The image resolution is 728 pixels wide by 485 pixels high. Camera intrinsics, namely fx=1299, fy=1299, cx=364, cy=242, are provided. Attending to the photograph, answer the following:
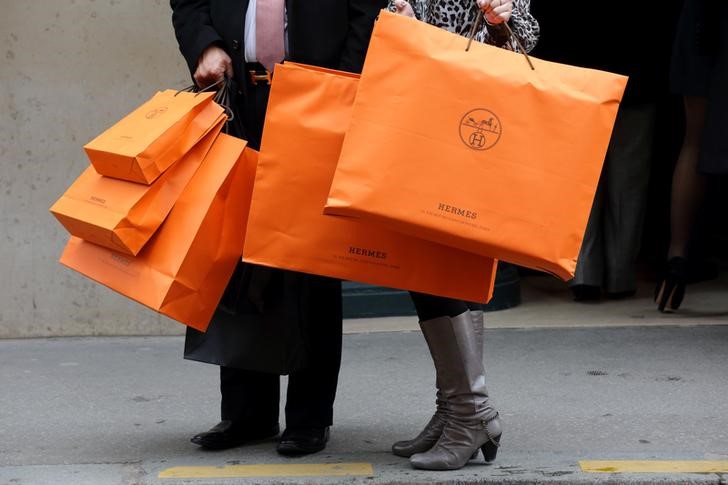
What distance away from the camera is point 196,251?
3.35m

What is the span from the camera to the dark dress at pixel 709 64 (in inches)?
214

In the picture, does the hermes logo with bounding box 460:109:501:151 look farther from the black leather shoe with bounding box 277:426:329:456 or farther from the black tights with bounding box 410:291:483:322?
the black leather shoe with bounding box 277:426:329:456

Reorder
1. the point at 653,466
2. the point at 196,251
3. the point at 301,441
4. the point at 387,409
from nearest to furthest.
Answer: the point at 196,251, the point at 653,466, the point at 301,441, the point at 387,409

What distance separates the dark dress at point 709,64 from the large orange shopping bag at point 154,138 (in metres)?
2.72

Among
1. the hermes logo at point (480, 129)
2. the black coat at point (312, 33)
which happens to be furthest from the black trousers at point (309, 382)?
the hermes logo at point (480, 129)

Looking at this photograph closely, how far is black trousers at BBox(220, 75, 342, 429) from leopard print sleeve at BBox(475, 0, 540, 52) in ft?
2.34

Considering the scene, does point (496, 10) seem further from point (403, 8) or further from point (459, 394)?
point (459, 394)

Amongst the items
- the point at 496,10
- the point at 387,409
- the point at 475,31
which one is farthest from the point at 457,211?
the point at 387,409

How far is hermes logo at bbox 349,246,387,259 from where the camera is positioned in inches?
129

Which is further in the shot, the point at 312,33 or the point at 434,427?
the point at 434,427

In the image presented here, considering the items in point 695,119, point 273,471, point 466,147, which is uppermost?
point 695,119

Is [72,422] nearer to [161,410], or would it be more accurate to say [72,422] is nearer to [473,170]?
[161,410]

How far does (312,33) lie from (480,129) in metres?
0.77

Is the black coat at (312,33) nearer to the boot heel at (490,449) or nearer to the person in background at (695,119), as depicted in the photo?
the boot heel at (490,449)
